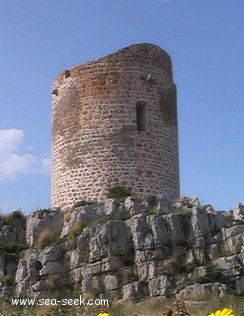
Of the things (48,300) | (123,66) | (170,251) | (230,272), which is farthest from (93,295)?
(123,66)

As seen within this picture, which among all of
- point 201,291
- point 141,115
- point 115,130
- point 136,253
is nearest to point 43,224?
point 136,253

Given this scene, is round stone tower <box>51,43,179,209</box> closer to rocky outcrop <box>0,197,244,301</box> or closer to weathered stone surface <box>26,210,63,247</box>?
weathered stone surface <box>26,210,63,247</box>

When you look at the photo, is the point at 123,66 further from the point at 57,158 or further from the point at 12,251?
the point at 12,251

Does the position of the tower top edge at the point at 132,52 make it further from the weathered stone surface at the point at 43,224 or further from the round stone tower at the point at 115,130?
the weathered stone surface at the point at 43,224

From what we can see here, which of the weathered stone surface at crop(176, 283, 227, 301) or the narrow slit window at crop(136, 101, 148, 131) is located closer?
the weathered stone surface at crop(176, 283, 227, 301)

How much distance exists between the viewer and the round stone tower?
2003 cm

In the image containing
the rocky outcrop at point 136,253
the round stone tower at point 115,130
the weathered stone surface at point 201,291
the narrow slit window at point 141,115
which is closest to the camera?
the weathered stone surface at point 201,291

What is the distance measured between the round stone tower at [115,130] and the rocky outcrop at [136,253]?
51.0 inches

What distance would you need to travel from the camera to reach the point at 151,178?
2022 cm

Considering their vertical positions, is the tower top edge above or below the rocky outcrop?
above

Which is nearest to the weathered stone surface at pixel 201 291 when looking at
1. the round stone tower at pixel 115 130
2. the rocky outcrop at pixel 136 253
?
the rocky outcrop at pixel 136 253

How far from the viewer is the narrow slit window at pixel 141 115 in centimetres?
2086

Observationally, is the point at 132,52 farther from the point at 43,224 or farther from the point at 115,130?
the point at 43,224

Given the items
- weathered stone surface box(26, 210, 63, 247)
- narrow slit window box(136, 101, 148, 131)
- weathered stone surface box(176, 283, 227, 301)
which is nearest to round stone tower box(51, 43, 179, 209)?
narrow slit window box(136, 101, 148, 131)
